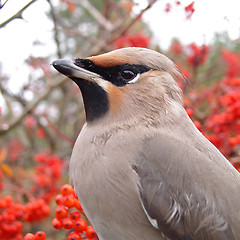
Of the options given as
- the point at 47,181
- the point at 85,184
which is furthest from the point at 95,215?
the point at 47,181

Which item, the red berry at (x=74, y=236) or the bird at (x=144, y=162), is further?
the red berry at (x=74, y=236)

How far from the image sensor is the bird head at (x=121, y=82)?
1810 millimetres

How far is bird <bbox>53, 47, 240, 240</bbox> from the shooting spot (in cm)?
163

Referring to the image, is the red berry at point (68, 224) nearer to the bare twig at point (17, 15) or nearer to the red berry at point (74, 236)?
the red berry at point (74, 236)

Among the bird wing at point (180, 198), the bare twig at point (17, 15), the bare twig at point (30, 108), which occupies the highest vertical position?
the bare twig at point (17, 15)

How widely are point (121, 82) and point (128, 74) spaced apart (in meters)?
0.06

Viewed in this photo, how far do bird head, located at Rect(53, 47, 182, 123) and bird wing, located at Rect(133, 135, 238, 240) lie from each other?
314mm

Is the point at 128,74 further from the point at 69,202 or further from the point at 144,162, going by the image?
the point at 69,202

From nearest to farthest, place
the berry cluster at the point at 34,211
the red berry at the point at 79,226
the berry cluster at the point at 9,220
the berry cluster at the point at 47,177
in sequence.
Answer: the red berry at the point at 79,226 < the berry cluster at the point at 9,220 < the berry cluster at the point at 34,211 < the berry cluster at the point at 47,177

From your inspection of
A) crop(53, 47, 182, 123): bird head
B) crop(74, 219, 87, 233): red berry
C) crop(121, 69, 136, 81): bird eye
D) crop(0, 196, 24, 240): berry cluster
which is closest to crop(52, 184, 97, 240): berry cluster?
crop(74, 219, 87, 233): red berry

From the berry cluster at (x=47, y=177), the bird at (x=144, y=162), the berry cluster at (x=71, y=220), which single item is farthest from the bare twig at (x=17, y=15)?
the berry cluster at (x=47, y=177)

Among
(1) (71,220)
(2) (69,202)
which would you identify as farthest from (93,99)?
(1) (71,220)

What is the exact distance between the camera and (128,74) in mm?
1857

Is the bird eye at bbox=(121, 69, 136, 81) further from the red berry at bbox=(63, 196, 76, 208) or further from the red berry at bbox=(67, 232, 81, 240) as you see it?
the red berry at bbox=(67, 232, 81, 240)
